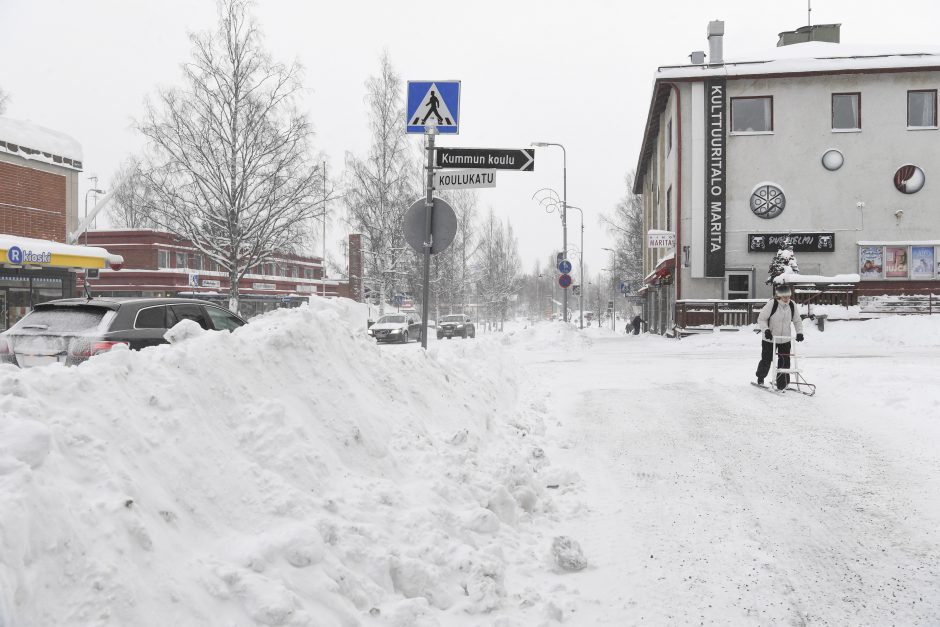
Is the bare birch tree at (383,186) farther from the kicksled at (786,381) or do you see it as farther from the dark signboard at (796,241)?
the kicksled at (786,381)

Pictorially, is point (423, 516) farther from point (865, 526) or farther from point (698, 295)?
point (698, 295)

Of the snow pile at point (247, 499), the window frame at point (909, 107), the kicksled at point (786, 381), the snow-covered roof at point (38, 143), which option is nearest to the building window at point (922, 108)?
the window frame at point (909, 107)

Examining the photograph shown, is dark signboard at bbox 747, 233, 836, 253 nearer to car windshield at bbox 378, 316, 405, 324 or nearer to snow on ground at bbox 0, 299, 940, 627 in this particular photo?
car windshield at bbox 378, 316, 405, 324

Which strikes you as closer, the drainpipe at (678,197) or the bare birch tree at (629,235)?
the drainpipe at (678,197)

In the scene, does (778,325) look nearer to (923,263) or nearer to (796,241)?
(796,241)

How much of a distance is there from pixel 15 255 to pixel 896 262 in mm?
30103

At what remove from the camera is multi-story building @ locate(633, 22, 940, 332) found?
2422 centimetres

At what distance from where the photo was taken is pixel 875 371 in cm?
1019

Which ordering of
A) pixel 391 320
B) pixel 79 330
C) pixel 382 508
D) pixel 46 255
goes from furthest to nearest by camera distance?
pixel 391 320
pixel 46 255
pixel 79 330
pixel 382 508

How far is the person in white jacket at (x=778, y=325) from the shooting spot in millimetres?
9953

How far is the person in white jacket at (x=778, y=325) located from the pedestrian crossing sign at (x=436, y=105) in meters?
5.98

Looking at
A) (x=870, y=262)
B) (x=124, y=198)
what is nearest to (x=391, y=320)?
(x=870, y=262)

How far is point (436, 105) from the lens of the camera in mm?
7301

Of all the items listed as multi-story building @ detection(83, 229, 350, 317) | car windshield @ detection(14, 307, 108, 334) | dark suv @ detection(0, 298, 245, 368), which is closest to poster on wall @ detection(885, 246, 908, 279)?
dark suv @ detection(0, 298, 245, 368)
